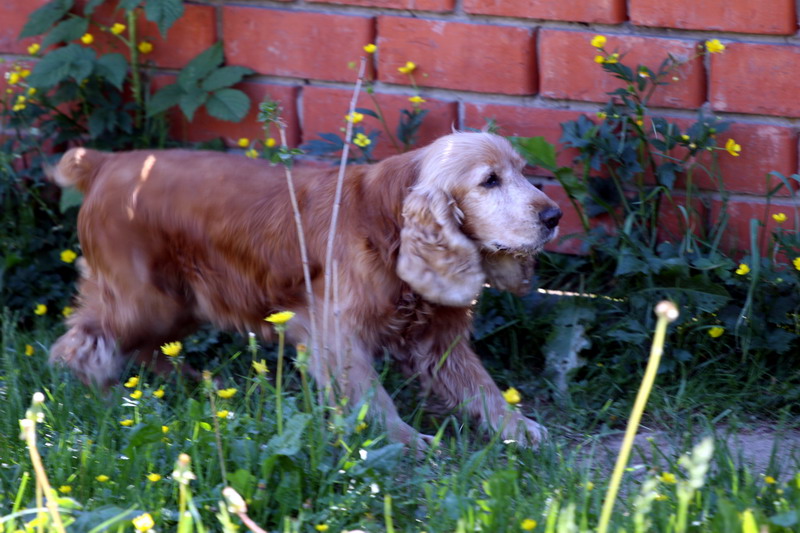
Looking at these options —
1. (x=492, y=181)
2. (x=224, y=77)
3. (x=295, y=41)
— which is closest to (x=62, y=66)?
(x=224, y=77)

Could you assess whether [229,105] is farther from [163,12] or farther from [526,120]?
[526,120]

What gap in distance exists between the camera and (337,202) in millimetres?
2566

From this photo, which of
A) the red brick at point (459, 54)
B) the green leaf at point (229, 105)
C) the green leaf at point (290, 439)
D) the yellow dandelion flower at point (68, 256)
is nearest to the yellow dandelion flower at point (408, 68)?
the red brick at point (459, 54)

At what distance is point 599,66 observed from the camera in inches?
123

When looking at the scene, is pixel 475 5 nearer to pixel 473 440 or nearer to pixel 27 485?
pixel 473 440

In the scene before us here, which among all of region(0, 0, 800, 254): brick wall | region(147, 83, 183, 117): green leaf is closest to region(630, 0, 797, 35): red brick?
region(0, 0, 800, 254): brick wall

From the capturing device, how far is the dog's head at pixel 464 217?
2674mm

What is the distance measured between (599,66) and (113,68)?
5.54 ft

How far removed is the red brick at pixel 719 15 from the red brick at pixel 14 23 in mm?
2213

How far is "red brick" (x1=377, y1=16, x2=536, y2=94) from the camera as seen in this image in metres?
3.20

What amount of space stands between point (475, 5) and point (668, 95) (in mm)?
692

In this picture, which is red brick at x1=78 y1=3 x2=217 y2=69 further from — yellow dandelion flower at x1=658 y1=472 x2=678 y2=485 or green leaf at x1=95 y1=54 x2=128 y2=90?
yellow dandelion flower at x1=658 y1=472 x2=678 y2=485

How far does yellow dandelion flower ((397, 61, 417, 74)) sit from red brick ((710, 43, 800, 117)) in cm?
96

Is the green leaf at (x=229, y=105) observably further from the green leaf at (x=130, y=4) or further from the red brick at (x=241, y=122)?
the green leaf at (x=130, y=4)
